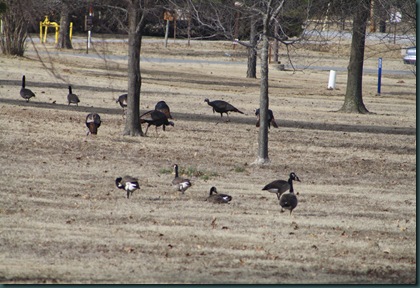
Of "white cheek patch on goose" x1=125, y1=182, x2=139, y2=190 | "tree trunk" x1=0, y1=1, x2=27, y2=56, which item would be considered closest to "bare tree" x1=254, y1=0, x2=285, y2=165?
"white cheek patch on goose" x1=125, y1=182, x2=139, y2=190

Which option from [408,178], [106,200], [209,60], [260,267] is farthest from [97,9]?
[209,60]

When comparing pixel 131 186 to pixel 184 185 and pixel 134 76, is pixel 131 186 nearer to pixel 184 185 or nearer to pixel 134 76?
pixel 184 185

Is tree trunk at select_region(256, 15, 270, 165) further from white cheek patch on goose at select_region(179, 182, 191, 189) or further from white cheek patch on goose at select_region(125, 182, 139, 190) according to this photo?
white cheek patch on goose at select_region(125, 182, 139, 190)

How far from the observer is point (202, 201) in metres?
12.3

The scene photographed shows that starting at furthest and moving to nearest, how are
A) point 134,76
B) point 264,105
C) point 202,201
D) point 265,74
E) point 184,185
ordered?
1. point 134,76
2. point 264,105
3. point 265,74
4. point 184,185
5. point 202,201

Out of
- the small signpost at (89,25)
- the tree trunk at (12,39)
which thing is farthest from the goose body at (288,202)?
the tree trunk at (12,39)

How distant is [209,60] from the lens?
49.8m

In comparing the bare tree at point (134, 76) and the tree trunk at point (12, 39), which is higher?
the tree trunk at point (12, 39)

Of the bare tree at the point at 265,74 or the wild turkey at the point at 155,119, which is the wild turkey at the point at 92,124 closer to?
the wild turkey at the point at 155,119

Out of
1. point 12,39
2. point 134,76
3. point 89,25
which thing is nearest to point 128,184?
point 89,25

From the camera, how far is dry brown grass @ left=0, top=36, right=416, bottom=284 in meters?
8.83

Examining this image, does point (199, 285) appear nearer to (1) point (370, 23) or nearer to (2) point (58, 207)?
(2) point (58, 207)

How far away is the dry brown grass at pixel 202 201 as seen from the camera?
29.0 feet

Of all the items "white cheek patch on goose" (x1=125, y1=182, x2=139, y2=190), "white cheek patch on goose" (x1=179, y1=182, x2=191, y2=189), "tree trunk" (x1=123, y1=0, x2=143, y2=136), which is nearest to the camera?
"white cheek patch on goose" (x1=125, y1=182, x2=139, y2=190)
